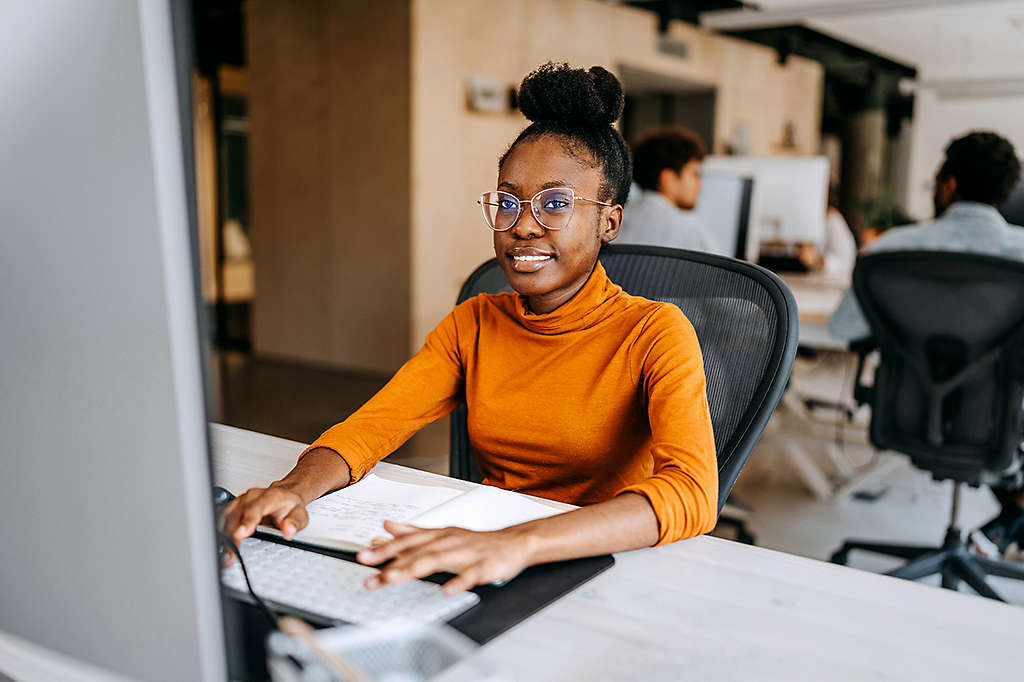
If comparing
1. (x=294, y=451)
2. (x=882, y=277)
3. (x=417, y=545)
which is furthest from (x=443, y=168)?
(x=417, y=545)

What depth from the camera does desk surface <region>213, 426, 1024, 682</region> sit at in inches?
25.1

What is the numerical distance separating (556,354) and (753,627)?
52 cm

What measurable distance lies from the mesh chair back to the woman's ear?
1.28 meters

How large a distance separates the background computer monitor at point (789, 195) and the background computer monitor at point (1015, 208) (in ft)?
2.81

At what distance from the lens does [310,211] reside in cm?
599

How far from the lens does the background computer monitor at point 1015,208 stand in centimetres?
279

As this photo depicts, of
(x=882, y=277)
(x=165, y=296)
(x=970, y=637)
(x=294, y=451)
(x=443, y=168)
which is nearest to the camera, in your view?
(x=165, y=296)

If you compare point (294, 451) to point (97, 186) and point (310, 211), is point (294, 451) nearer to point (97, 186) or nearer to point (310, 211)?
point (97, 186)

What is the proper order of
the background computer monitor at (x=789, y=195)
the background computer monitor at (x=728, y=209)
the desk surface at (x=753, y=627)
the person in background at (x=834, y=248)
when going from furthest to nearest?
the person in background at (x=834, y=248), the background computer monitor at (x=789, y=195), the background computer monitor at (x=728, y=209), the desk surface at (x=753, y=627)

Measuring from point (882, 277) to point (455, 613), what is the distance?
76.3 inches

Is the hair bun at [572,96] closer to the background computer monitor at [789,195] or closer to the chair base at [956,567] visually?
the chair base at [956,567]

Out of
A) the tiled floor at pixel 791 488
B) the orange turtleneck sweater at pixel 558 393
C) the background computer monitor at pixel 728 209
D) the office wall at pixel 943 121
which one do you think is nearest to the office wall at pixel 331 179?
the tiled floor at pixel 791 488

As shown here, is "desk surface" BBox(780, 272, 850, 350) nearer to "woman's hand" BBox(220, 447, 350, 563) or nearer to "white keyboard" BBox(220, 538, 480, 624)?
"woman's hand" BBox(220, 447, 350, 563)

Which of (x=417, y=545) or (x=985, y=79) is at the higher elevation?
(x=985, y=79)
